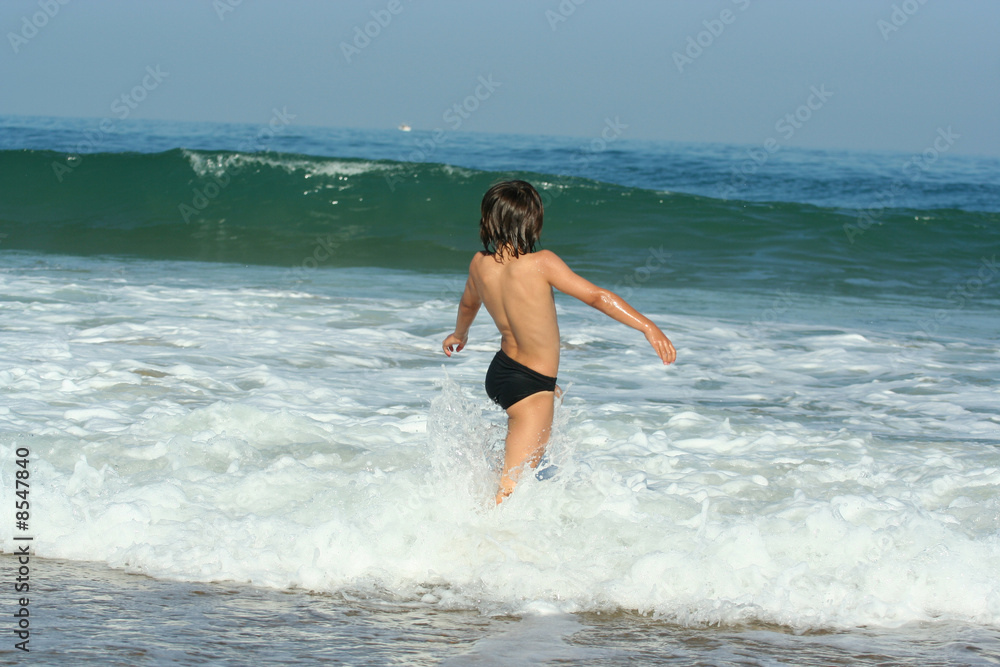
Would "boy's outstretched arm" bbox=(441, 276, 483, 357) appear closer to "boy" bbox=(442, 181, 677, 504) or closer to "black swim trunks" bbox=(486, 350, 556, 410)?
"boy" bbox=(442, 181, 677, 504)

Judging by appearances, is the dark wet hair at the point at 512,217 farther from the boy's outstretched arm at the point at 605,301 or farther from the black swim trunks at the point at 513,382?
the black swim trunks at the point at 513,382

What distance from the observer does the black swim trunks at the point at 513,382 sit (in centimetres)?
359

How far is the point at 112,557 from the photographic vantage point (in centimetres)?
337

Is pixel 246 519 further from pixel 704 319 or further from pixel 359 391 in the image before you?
pixel 704 319

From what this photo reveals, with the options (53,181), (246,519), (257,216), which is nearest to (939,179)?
(257,216)

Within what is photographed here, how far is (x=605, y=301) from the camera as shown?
3.38 m

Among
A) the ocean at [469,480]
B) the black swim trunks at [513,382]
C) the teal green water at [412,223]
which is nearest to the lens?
the ocean at [469,480]

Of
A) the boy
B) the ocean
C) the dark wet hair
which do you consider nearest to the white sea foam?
the ocean

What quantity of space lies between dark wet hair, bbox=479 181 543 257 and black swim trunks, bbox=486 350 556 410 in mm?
450

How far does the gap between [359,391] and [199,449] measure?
1.49 meters

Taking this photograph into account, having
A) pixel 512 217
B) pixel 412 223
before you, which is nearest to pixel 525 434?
pixel 512 217

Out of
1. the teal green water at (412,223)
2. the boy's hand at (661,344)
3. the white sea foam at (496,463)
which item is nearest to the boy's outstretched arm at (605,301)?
the boy's hand at (661,344)

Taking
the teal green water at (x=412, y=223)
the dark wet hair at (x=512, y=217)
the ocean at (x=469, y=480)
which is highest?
the teal green water at (x=412, y=223)

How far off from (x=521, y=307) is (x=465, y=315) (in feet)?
1.34
